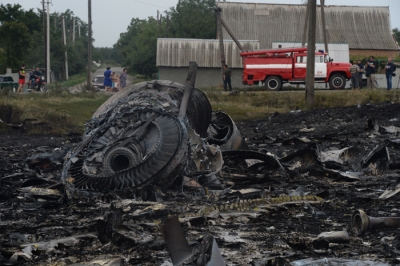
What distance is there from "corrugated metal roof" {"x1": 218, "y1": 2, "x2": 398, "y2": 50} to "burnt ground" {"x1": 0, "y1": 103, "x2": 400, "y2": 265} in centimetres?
3756

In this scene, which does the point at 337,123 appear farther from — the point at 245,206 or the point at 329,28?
the point at 329,28

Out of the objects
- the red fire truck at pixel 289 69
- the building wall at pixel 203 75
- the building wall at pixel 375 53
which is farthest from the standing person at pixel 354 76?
the building wall at pixel 375 53

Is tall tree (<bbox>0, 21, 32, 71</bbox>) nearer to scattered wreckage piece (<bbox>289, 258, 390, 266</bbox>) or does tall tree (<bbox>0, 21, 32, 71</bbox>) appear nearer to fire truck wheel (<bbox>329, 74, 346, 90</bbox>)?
fire truck wheel (<bbox>329, 74, 346, 90</bbox>)

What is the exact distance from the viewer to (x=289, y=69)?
3050 centimetres

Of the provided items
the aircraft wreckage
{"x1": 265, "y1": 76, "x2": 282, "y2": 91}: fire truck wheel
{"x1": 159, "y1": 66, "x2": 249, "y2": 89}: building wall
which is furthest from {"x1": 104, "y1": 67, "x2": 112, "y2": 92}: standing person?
the aircraft wreckage

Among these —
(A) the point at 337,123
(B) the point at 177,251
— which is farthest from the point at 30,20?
(B) the point at 177,251

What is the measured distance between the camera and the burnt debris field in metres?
4.84

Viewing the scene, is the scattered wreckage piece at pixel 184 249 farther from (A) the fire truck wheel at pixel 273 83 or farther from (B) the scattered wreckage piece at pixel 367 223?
(A) the fire truck wheel at pixel 273 83

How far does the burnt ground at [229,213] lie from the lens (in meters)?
4.94

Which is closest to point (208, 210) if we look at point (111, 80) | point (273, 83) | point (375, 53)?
point (273, 83)

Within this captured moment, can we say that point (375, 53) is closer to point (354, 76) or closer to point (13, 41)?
point (354, 76)

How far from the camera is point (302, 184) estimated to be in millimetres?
8406

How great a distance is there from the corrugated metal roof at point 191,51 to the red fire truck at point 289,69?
12236 mm

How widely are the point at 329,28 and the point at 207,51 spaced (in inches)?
410
